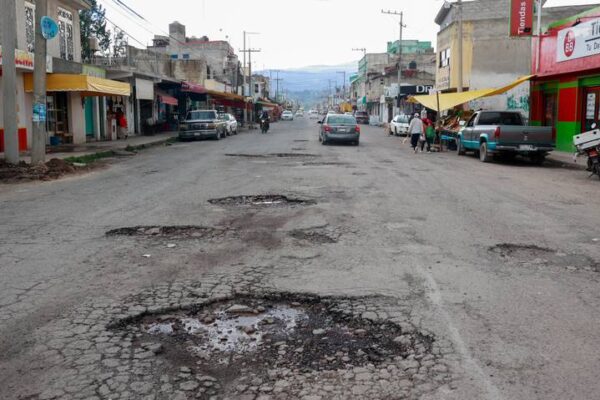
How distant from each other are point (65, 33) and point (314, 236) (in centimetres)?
2238

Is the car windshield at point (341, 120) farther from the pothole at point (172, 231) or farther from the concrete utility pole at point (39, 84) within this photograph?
the pothole at point (172, 231)

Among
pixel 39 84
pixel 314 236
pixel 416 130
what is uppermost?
pixel 39 84

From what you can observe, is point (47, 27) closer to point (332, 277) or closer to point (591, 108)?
point (332, 277)

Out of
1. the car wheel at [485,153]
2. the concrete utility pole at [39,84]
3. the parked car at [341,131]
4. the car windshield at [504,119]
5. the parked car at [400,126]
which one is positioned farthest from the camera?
the parked car at [400,126]

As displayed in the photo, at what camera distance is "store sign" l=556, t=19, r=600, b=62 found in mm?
19408

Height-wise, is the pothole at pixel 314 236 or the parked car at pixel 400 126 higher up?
the parked car at pixel 400 126

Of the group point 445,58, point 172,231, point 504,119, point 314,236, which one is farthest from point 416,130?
point 445,58

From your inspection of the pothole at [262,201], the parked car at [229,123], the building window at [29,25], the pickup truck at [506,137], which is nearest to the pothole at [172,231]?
the pothole at [262,201]

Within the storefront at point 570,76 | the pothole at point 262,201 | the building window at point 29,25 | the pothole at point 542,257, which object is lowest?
the pothole at point 542,257

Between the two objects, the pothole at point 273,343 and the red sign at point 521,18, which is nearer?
the pothole at point 273,343

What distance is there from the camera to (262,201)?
1050cm

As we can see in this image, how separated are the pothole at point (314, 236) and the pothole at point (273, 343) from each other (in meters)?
2.28

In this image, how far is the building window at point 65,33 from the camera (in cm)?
2521

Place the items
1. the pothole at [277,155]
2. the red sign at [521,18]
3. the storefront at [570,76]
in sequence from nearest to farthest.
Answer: the storefront at [570,76] → the pothole at [277,155] → the red sign at [521,18]
